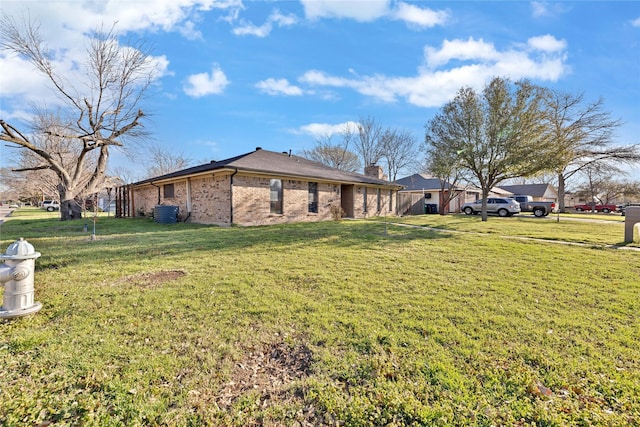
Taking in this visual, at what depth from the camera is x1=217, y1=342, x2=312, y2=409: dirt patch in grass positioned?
89.8 inches

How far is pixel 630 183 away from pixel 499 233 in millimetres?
48841

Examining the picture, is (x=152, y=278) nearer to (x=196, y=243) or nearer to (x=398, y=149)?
(x=196, y=243)

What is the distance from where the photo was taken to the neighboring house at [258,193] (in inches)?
500

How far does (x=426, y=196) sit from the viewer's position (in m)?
29.1

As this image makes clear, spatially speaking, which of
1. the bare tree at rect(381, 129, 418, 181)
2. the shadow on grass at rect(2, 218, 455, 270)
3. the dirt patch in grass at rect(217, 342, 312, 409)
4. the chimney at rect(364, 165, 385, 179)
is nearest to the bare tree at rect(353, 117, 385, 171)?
the bare tree at rect(381, 129, 418, 181)

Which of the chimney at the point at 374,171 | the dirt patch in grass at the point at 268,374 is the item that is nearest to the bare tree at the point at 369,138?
the chimney at the point at 374,171

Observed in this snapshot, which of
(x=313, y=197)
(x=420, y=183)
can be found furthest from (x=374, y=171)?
(x=420, y=183)

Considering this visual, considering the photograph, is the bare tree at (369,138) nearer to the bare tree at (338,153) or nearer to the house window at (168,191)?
the bare tree at (338,153)

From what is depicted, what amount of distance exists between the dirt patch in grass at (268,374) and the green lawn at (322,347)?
0.02 m

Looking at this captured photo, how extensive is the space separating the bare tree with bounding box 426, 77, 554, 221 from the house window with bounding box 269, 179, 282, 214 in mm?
9064

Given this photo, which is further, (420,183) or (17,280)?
(420,183)

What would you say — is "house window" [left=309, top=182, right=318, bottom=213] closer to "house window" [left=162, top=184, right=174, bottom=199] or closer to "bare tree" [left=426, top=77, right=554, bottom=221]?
"bare tree" [left=426, top=77, right=554, bottom=221]

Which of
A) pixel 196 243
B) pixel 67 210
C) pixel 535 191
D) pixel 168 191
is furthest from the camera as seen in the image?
pixel 535 191

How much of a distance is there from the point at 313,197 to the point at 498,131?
9.92 meters
